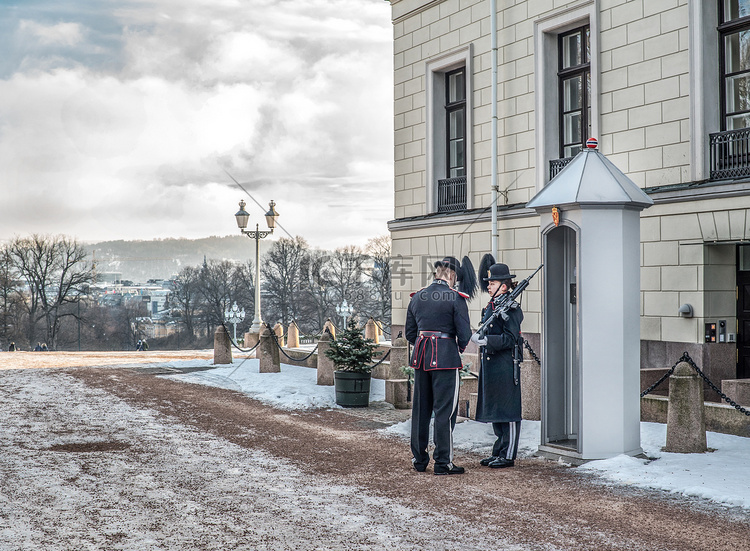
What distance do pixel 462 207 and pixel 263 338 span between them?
218 inches

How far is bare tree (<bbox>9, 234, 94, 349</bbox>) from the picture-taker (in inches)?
2657

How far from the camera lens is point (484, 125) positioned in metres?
16.5

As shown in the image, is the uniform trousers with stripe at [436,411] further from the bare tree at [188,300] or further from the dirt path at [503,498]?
the bare tree at [188,300]

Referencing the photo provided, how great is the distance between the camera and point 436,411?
8.11 m

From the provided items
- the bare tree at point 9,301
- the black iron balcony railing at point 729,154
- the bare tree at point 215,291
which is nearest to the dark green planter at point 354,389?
the black iron balcony railing at point 729,154

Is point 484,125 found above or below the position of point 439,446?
above

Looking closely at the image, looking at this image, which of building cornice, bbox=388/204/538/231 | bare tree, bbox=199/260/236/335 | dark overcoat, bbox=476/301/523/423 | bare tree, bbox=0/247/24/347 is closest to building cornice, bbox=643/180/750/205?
building cornice, bbox=388/204/538/231

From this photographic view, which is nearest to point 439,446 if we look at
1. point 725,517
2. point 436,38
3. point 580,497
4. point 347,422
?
point 580,497

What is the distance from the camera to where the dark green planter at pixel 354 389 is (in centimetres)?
1325

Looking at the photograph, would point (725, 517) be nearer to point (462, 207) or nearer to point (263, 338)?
point (462, 207)

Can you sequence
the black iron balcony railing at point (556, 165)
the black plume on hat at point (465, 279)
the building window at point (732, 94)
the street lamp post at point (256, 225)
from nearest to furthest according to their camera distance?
the black plume on hat at point (465, 279), the building window at point (732, 94), the black iron balcony railing at point (556, 165), the street lamp post at point (256, 225)

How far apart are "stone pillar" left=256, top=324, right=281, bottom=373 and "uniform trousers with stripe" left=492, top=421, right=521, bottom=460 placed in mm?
10209

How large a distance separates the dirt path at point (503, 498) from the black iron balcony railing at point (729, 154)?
5.83m

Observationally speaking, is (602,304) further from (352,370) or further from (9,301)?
(9,301)
